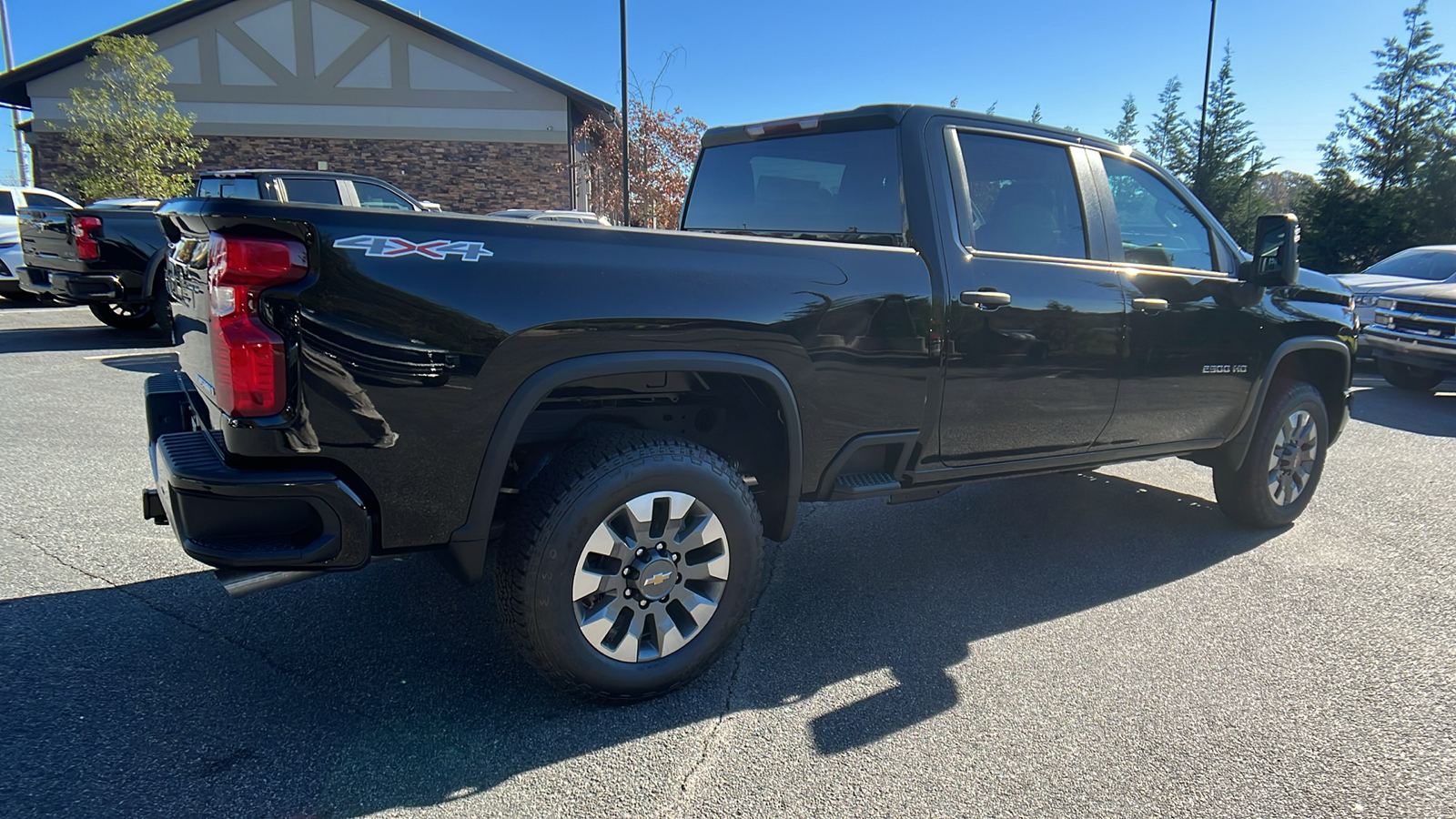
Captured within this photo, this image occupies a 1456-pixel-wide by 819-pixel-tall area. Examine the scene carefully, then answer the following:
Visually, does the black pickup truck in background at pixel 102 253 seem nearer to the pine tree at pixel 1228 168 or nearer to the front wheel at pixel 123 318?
the front wheel at pixel 123 318

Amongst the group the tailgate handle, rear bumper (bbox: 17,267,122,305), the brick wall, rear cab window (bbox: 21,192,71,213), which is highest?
the brick wall

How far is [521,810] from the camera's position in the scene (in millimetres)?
2350

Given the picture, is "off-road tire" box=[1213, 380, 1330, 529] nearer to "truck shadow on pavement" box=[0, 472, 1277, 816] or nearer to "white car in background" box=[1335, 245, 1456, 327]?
"truck shadow on pavement" box=[0, 472, 1277, 816]

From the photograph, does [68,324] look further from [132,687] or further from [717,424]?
[717,424]

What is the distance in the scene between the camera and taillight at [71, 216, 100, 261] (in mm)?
8773

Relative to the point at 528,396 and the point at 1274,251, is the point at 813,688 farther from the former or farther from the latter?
the point at 1274,251

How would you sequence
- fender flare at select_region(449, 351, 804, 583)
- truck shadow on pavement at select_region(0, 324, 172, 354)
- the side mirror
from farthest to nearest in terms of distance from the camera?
truck shadow on pavement at select_region(0, 324, 172, 354) < the side mirror < fender flare at select_region(449, 351, 804, 583)

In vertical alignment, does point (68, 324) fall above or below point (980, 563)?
above

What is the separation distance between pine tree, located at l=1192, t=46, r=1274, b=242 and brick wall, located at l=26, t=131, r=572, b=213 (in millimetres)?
18487

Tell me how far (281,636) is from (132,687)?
50 centimetres

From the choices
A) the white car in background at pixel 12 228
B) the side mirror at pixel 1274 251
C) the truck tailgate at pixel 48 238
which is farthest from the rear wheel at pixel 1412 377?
the white car in background at pixel 12 228

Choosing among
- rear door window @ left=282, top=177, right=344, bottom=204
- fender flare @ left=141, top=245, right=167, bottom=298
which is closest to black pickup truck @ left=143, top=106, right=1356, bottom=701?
fender flare @ left=141, top=245, right=167, bottom=298

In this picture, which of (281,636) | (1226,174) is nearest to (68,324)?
(281,636)

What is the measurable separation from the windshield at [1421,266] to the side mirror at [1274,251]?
8.80 metres
